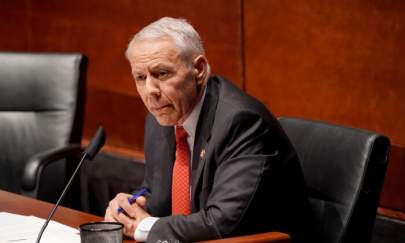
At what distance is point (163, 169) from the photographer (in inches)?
99.8

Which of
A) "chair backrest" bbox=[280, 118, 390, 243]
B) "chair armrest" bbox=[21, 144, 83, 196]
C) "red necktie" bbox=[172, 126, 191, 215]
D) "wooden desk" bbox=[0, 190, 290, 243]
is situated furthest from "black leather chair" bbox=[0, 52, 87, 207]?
"chair backrest" bbox=[280, 118, 390, 243]

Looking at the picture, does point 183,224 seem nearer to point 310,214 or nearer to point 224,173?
point 224,173

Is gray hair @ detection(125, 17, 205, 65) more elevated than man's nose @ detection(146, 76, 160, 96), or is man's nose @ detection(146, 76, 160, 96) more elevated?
gray hair @ detection(125, 17, 205, 65)

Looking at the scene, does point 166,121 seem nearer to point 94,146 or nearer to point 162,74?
point 162,74

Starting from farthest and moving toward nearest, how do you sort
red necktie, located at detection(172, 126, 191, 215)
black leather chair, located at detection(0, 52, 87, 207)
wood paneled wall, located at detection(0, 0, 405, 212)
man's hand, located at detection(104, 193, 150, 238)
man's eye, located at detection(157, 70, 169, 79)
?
black leather chair, located at detection(0, 52, 87, 207) → wood paneled wall, located at detection(0, 0, 405, 212) → red necktie, located at detection(172, 126, 191, 215) → man's eye, located at detection(157, 70, 169, 79) → man's hand, located at detection(104, 193, 150, 238)

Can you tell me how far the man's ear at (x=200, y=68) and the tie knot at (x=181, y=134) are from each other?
0.16 metres

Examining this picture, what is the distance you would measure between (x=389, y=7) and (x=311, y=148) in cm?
108

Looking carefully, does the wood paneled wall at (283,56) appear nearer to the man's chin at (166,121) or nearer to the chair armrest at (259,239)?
the man's chin at (166,121)

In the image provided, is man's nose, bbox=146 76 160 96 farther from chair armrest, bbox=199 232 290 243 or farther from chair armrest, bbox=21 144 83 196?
chair armrest, bbox=21 144 83 196

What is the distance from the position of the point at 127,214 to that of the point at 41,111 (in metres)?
1.28

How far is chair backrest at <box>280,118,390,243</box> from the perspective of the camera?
2.19m

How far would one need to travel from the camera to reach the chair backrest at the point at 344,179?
86.2 inches

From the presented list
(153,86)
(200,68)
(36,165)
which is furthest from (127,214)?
(36,165)

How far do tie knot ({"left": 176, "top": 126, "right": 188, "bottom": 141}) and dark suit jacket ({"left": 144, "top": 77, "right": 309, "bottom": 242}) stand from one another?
0.09 m
